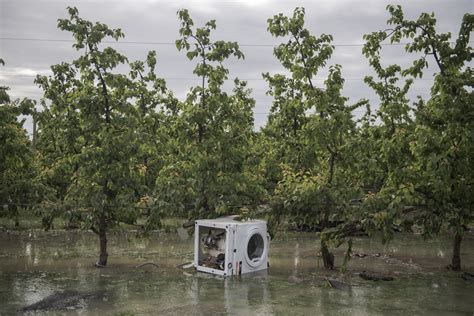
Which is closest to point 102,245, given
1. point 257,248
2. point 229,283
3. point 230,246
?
point 230,246

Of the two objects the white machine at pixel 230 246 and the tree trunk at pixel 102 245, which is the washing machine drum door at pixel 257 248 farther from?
the tree trunk at pixel 102 245

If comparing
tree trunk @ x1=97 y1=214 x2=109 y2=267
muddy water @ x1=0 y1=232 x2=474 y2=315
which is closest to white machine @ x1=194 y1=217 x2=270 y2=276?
muddy water @ x1=0 y1=232 x2=474 y2=315

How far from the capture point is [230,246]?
38.6 feet

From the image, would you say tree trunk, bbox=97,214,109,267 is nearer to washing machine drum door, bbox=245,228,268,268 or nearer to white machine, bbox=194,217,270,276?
white machine, bbox=194,217,270,276

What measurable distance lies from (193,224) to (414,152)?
581 centimetres

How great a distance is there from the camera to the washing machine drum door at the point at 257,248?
12.4 metres

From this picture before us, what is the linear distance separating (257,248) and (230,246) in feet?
4.12

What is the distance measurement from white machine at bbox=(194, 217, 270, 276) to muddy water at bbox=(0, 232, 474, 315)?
0.39 metres

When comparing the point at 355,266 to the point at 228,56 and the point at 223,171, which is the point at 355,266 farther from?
the point at 228,56

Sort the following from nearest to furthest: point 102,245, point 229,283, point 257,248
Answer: point 229,283 → point 257,248 → point 102,245

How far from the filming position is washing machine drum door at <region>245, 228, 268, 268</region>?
12.4m

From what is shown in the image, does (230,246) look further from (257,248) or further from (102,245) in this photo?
(102,245)

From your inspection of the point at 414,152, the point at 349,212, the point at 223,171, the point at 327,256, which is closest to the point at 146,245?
the point at 223,171

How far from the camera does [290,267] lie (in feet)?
43.5
